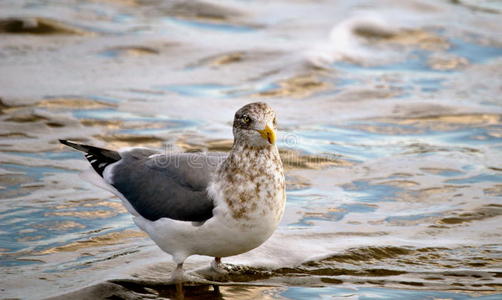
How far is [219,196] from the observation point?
6.17 m

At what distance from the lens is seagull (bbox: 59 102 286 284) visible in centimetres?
606

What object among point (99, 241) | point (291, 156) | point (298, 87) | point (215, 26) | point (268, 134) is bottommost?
point (99, 241)

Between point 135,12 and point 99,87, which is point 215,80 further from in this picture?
point 135,12

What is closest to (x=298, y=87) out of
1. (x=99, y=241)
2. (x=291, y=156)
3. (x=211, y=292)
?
(x=291, y=156)

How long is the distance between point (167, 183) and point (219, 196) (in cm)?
69

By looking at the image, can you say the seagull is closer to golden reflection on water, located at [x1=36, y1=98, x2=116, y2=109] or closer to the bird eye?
the bird eye

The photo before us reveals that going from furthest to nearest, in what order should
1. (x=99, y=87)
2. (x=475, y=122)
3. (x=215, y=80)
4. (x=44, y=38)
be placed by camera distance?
(x=44, y=38)
(x=215, y=80)
(x=99, y=87)
(x=475, y=122)

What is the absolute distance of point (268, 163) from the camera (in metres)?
6.25

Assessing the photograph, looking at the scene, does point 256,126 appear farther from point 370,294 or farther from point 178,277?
point 370,294

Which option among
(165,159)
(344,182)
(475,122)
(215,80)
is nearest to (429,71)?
(475,122)

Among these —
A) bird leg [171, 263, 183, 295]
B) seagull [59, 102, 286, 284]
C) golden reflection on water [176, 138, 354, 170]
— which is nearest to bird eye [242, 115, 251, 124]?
seagull [59, 102, 286, 284]

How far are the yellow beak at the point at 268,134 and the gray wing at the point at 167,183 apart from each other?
55 centimetres

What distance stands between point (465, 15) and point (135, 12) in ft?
22.5

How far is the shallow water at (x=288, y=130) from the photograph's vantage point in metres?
6.82
